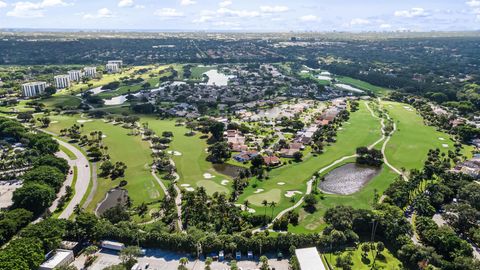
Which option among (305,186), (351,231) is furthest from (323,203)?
(351,231)

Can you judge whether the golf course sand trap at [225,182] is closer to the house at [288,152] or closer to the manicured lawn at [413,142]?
the house at [288,152]

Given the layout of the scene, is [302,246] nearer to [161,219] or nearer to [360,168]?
[161,219]

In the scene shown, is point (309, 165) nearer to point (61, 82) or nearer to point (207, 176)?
point (207, 176)

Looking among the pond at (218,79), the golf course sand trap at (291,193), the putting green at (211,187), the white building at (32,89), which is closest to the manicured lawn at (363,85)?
the pond at (218,79)

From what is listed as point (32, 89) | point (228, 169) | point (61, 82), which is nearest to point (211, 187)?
point (228, 169)

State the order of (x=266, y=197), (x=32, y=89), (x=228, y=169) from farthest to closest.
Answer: (x=32, y=89) → (x=228, y=169) → (x=266, y=197)
